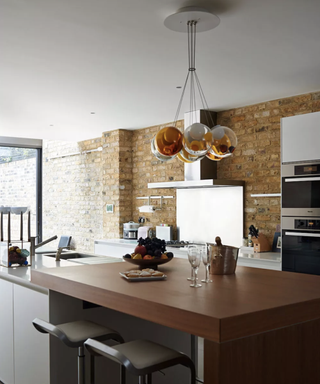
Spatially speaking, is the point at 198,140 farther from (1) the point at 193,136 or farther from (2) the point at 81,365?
(2) the point at 81,365

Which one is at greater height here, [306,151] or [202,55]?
[202,55]

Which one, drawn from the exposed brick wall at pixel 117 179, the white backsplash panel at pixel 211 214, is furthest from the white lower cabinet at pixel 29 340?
the exposed brick wall at pixel 117 179

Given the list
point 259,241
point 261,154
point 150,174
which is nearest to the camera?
point 259,241

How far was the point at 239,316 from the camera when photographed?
1.68 metres

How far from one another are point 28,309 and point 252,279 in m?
1.46

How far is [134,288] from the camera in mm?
2240

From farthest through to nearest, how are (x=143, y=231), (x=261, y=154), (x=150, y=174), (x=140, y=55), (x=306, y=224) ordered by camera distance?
(x=150, y=174) < (x=143, y=231) < (x=261, y=154) < (x=306, y=224) < (x=140, y=55)

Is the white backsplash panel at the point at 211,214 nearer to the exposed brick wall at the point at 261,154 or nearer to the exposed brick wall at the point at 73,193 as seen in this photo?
the exposed brick wall at the point at 261,154

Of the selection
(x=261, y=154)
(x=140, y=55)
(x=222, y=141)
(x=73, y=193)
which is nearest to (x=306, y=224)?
(x=261, y=154)

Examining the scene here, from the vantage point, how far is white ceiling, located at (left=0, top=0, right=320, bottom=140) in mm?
2836

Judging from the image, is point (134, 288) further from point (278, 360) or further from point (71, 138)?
point (71, 138)

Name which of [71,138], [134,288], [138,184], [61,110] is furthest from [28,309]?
[71,138]

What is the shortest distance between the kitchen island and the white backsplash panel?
9.80 feet

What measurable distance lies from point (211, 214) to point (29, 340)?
10.9 ft
